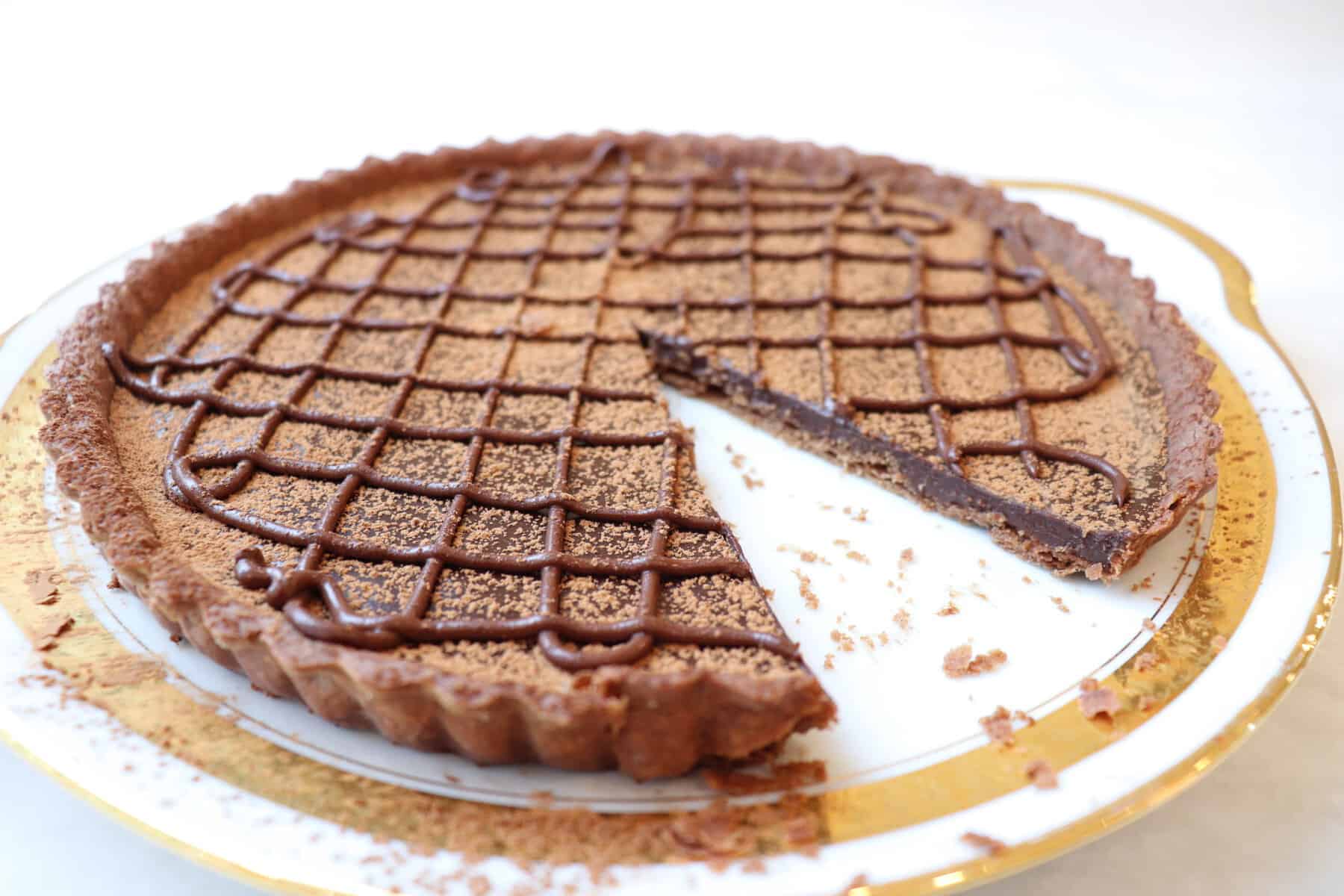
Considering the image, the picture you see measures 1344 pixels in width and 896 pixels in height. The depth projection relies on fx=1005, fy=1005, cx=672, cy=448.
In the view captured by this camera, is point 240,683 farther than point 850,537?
No

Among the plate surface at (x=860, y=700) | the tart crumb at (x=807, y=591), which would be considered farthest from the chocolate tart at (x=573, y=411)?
the tart crumb at (x=807, y=591)

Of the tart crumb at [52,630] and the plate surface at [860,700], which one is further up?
the plate surface at [860,700]

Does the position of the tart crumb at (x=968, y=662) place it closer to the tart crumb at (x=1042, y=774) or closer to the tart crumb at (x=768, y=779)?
the tart crumb at (x=1042, y=774)

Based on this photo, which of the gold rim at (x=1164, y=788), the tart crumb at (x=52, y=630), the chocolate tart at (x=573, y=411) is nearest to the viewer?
the gold rim at (x=1164, y=788)

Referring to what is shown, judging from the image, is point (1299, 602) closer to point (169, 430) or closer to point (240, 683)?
point (240, 683)

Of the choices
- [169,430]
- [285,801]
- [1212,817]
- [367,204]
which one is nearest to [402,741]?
[285,801]

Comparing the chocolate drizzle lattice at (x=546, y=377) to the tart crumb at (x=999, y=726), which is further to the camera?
the chocolate drizzle lattice at (x=546, y=377)

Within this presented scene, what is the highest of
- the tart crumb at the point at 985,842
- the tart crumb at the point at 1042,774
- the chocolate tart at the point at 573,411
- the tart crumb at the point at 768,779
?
the chocolate tart at the point at 573,411
